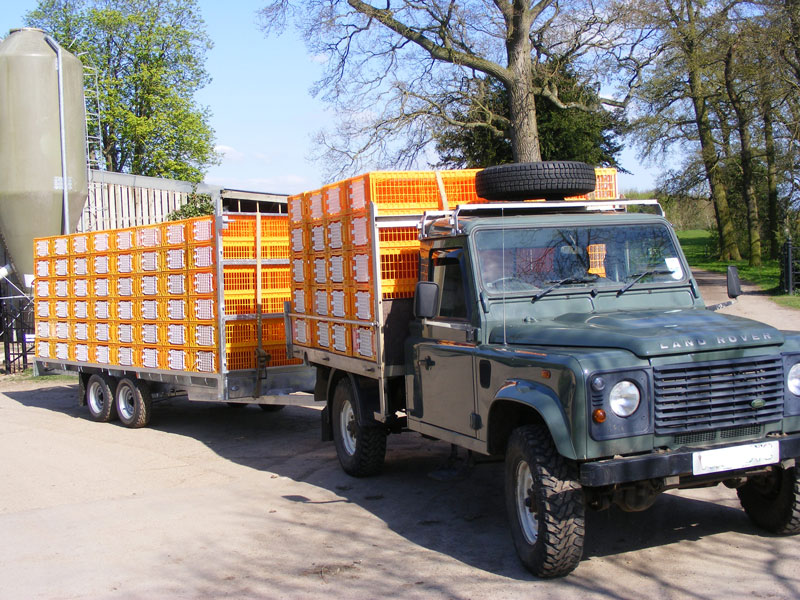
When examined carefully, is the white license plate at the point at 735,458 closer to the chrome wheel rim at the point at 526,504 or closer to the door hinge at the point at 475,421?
the chrome wheel rim at the point at 526,504

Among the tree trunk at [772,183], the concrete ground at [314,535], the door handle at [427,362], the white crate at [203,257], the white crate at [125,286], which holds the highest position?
the tree trunk at [772,183]

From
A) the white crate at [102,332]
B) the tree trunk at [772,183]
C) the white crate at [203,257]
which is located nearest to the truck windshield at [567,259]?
the white crate at [203,257]

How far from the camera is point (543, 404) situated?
17.0 ft

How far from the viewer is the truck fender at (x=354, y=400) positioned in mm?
8195

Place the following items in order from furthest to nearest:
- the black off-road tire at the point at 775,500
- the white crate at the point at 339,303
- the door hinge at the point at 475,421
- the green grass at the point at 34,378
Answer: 1. the green grass at the point at 34,378
2. the white crate at the point at 339,303
3. the door hinge at the point at 475,421
4. the black off-road tire at the point at 775,500

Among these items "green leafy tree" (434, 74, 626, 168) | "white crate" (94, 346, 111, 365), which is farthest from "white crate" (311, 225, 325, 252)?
"green leafy tree" (434, 74, 626, 168)

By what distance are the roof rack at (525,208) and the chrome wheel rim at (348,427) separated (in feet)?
7.78

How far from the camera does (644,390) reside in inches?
198

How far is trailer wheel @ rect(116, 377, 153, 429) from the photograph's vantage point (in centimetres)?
1227

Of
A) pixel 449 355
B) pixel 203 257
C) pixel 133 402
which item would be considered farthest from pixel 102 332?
pixel 449 355

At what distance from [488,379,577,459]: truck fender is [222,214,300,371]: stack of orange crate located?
17.9 feet

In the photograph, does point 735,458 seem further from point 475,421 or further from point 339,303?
point 339,303

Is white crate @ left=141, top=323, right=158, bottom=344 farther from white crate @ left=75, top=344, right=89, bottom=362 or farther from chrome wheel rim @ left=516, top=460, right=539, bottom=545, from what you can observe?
chrome wheel rim @ left=516, top=460, right=539, bottom=545

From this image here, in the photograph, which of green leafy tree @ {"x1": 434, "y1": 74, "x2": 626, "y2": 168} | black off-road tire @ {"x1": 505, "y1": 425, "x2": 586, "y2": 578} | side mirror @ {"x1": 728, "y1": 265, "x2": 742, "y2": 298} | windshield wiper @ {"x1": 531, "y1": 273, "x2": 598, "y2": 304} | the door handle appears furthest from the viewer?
green leafy tree @ {"x1": 434, "y1": 74, "x2": 626, "y2": 168}
